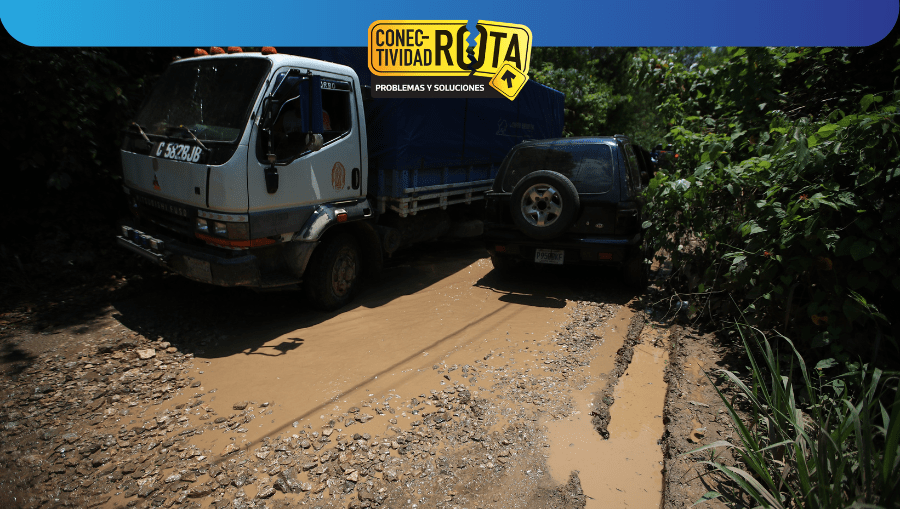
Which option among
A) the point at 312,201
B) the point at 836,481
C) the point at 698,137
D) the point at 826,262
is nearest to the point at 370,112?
the point at 312,201

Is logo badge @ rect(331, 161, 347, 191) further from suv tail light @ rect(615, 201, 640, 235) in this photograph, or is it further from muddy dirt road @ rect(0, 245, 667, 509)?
suv tail light @ rect(615, 201, 640, 235)

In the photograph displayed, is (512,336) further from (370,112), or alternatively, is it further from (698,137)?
(370,112)

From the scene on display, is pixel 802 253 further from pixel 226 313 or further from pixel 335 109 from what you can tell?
pixel 226 313

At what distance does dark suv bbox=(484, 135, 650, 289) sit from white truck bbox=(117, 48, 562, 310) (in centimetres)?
129

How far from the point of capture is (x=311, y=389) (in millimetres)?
3729

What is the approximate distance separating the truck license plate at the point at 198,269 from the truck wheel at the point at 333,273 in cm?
102

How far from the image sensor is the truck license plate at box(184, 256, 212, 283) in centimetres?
432

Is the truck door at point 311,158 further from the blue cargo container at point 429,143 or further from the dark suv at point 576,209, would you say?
the dark suv at point 576,209

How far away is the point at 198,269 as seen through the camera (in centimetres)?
438

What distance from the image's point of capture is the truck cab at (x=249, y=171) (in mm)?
4355

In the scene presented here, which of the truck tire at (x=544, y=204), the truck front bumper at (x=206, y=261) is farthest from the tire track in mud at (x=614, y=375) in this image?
the truck front bumper at (x=206, y=261)


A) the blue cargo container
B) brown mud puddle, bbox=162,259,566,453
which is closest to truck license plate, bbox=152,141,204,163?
brown mud puddle, bbox=162,259,566,453

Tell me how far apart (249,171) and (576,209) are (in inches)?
130

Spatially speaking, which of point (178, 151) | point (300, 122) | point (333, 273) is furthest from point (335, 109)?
point (333, 273)
